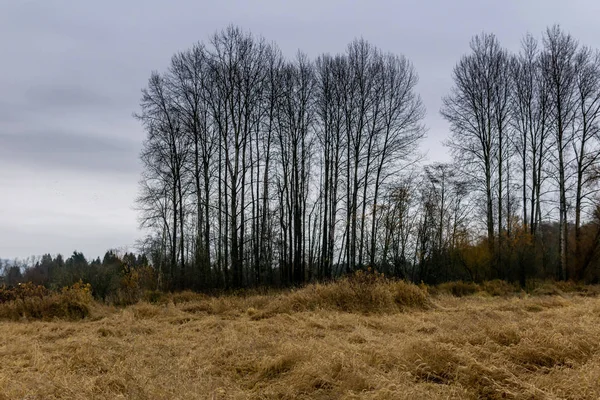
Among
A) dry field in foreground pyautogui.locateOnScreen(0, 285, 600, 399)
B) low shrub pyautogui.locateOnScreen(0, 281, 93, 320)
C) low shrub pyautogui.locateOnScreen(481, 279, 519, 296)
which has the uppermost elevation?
dry field in foreground pyautogui.locateOnScreen(0, 285, 600, 399)

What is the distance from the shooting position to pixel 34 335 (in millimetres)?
8016

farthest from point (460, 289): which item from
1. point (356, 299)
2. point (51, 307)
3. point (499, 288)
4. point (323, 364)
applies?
point (51, 307)

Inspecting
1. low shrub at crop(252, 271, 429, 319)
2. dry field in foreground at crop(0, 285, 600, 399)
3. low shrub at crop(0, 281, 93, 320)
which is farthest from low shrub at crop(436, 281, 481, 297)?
low shrub at crop(0, 281, 93, 320)

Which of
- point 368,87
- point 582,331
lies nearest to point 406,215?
point 368,87

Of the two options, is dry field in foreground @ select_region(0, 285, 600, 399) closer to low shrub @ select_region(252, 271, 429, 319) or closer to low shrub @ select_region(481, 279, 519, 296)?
low shrub @ select_region(252, 271, 429, 319)

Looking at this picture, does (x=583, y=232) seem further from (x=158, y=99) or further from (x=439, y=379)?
(x=158, y=99)

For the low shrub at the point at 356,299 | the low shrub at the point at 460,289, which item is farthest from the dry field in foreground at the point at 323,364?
the low shrub at the point at 460,289

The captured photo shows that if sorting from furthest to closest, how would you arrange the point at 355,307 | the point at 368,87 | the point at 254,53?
the point at 368,87 → the point at 254,53 → the point at 355,307

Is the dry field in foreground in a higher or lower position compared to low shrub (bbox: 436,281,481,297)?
higher

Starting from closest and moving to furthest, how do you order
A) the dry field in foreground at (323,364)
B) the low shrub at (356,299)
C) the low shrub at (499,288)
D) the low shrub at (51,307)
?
the dry field in foreground at (323,364) → the low shrub at (356,299) → the low shrub at (51,307) → the low shrub at (499,288)

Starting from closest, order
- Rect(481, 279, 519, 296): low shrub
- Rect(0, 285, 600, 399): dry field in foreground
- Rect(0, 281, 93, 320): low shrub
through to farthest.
→ Rect(0, 285, 600, 399): dry field in foreground < Rect(0, 281, 93, 320): low shrub < Rect(481, 279, 519, 296): low shrub

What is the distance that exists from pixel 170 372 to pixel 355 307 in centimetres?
572

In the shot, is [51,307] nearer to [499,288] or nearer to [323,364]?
[323,364]

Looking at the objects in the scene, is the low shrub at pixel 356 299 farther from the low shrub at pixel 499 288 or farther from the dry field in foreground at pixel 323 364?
the low shrub at pixel 499 288
